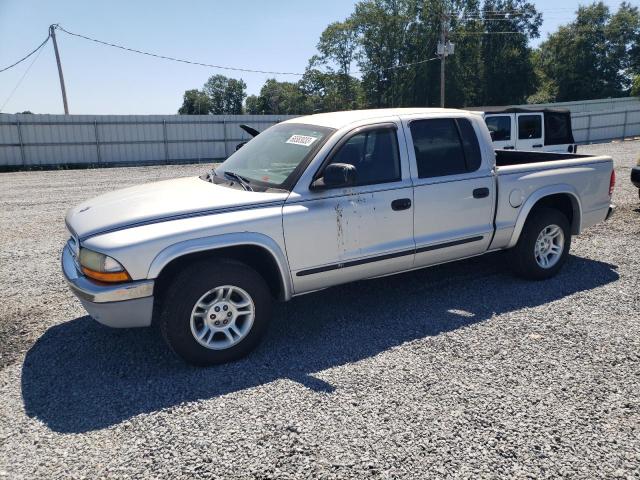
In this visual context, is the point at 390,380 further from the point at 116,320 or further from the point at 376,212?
the point at 116,320

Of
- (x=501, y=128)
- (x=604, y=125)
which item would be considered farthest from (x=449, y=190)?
(x=604, y=125)

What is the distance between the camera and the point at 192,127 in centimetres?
2345

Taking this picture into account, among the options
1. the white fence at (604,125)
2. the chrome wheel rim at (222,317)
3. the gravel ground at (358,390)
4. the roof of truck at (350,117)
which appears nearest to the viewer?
the gravel ground at (358,390)

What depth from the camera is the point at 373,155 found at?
4.44m

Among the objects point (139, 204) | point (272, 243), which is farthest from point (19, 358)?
point (272, 243)

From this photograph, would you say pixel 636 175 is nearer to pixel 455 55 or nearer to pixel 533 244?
pixel 533 244

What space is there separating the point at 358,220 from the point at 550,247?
268cm

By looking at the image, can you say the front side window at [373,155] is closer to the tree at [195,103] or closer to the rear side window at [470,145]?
the rear side window at [470,145]

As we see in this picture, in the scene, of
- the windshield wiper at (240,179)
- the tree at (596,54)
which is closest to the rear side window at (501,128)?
the windshield wiper at (240,179)

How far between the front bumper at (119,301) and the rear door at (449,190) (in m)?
2.38

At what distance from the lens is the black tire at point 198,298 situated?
3.61 meters

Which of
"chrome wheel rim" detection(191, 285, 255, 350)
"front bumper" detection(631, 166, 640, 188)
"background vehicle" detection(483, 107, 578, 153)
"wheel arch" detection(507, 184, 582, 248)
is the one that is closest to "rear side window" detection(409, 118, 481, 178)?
"wheel arch" detection(507, 184, 582, 248)

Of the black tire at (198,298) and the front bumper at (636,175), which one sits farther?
the front bumper at (636,175)

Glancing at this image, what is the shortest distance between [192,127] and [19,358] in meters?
20.7
